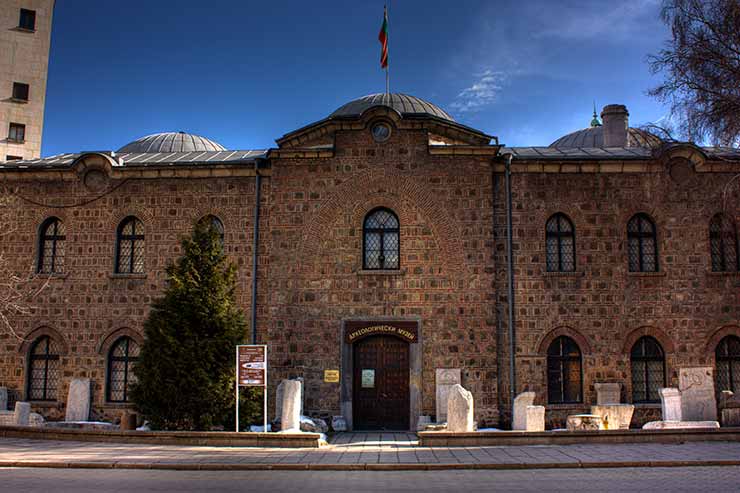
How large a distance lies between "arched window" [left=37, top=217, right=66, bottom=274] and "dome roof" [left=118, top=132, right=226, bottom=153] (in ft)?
25.5

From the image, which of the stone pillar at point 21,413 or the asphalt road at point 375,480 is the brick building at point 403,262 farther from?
the asphalt road at point 375,480

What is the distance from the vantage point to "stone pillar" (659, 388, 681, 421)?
17.8 meters

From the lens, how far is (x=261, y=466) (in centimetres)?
1252

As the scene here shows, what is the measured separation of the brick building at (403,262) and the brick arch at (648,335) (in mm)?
42

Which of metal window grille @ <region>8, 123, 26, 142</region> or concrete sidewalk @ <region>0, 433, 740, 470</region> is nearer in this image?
concrete sidewalk @ <region>0, 433, 740, 470</region>

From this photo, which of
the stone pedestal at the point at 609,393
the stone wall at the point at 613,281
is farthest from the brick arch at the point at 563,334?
the stone pedestal at the point at 609,393

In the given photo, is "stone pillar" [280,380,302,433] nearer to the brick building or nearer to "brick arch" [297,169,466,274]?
the brick building

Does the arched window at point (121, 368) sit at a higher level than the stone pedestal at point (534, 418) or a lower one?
higher

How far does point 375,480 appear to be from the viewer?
1125 centimetres

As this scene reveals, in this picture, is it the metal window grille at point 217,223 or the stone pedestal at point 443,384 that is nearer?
the stone pedestal at point 443,384

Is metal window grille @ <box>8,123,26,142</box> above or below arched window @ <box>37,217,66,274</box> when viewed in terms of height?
above

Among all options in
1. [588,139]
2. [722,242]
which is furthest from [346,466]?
[588,139]

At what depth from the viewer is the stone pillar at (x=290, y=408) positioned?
53.3ft

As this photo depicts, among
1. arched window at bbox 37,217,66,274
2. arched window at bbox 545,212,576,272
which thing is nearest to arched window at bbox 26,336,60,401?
arched window at bbox 37,217,66,274
